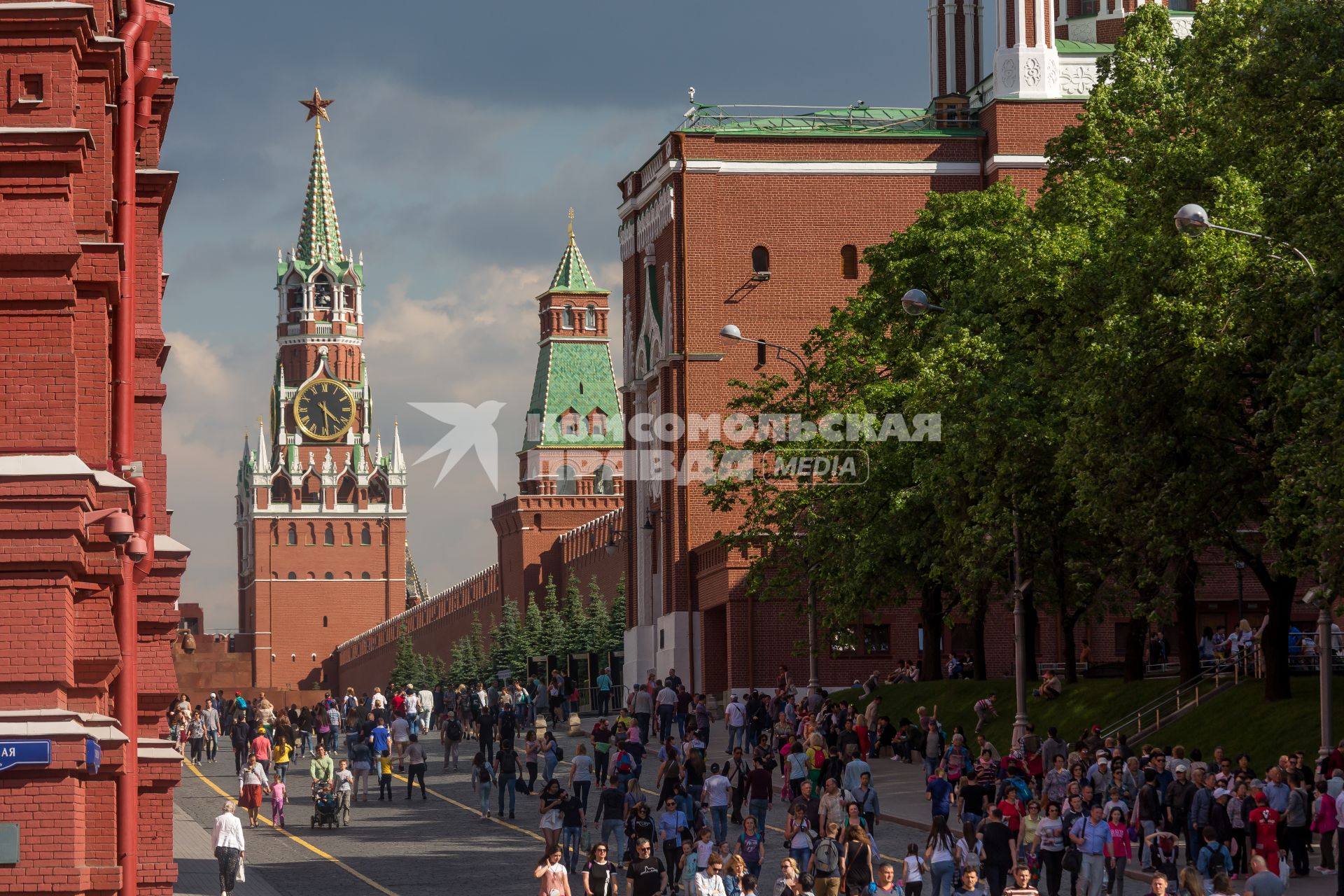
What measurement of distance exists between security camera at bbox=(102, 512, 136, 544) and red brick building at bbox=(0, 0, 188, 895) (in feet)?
0.06

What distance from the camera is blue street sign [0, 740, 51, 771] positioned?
16828 millimetres

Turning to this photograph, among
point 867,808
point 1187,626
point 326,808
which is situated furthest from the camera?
point 1187,626

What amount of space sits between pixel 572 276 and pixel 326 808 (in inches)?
5240

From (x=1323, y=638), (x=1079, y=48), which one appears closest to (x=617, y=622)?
(x=1079, y=48)

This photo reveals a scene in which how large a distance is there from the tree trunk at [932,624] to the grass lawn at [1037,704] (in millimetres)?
1801

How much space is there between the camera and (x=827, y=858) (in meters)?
27.5

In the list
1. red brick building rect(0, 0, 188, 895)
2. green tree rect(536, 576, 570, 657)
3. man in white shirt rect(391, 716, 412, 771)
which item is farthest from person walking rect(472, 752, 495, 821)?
green tree rect(536, 576, 570, 657)

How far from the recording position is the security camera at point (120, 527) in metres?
17.8

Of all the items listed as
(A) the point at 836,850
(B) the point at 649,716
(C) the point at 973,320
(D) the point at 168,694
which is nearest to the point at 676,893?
(A) the point at 836,850

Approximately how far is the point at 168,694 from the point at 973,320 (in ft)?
87.4

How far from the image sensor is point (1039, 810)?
106 feet

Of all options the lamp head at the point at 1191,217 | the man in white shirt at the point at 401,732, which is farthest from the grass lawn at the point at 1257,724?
the man in white shirt at the point at 401,732

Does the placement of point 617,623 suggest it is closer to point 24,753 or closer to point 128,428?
point 128,428

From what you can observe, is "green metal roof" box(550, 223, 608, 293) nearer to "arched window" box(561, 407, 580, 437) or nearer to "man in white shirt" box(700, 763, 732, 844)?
"arched window" box(561, 407, 580, 437)
